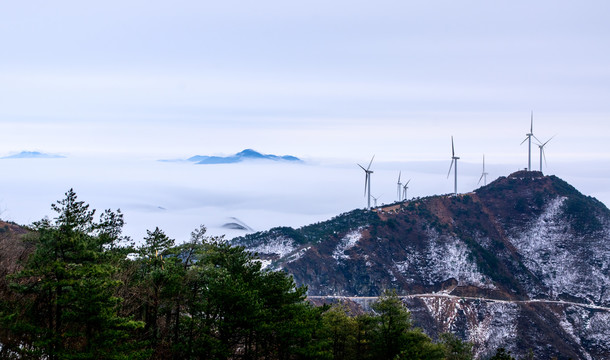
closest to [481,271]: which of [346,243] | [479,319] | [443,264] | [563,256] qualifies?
[443,264]

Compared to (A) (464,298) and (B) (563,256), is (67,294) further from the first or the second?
(B) (563,256)

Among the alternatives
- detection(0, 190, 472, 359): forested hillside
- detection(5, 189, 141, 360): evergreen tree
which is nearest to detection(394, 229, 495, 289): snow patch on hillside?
detection(0, 190, 472, 359): forested hillside

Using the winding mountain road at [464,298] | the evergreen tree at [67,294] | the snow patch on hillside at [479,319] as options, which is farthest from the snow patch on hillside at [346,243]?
the evergreen tree at [67,294]

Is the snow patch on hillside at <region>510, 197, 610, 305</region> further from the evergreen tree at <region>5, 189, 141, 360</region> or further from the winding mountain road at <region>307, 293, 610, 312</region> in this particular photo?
the evergreen tree at <region>5, 189, 141, 360</region>

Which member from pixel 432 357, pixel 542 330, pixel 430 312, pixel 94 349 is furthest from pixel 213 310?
pixel 542 330

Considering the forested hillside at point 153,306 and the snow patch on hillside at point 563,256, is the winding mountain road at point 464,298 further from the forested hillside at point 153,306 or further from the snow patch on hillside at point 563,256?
the forested hillside at point 153,306
